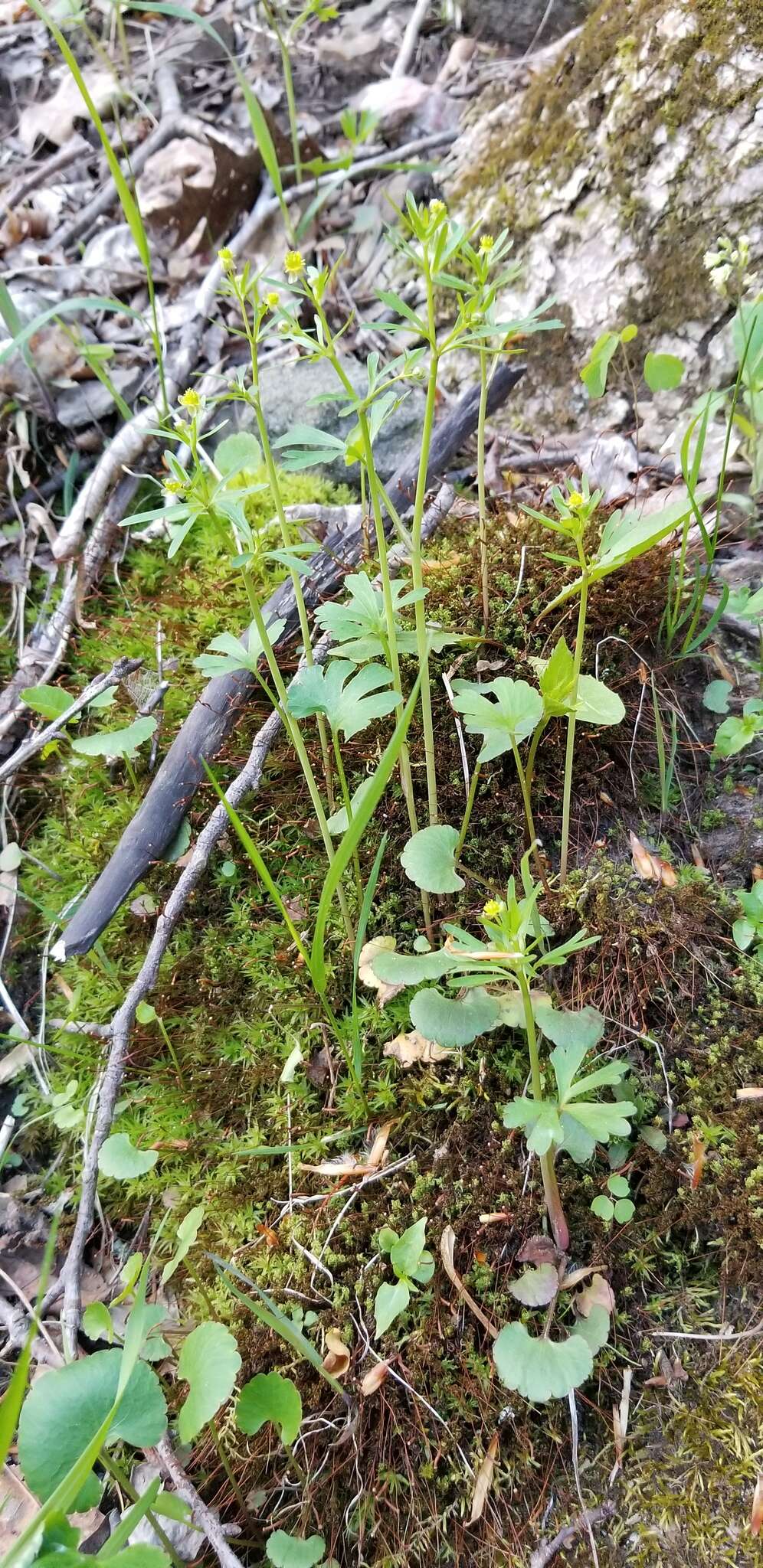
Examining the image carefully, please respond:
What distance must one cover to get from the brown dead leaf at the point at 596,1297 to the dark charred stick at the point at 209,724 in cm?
126

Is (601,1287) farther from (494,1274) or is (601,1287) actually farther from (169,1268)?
(169,1268)

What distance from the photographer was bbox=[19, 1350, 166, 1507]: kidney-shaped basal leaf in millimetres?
1249

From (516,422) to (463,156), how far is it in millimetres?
1407

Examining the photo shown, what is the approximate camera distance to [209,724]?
2.10 metres

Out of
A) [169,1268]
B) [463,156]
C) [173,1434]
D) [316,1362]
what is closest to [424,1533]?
[316,1362]

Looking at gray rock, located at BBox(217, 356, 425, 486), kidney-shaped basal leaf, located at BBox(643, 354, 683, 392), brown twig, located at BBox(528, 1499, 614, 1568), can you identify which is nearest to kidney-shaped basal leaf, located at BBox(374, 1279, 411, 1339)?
brown twig, located at BBox(528, 1499, 614, 1568)

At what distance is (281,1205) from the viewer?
5.73 feet

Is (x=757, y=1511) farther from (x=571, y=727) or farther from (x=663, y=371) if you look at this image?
(x=663, y=371)

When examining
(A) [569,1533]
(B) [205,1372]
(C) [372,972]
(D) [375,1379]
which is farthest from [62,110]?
(A) [569,1533]

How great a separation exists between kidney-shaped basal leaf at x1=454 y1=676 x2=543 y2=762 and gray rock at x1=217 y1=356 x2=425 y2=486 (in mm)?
1372

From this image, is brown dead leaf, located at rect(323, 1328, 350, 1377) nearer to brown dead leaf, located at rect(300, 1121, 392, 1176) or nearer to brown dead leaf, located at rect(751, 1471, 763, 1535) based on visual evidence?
brown dead leaf, located at rect(300, 1121, 392, 1176)

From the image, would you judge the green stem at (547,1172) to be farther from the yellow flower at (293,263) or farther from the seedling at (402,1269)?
the yellow flower at (293,263)

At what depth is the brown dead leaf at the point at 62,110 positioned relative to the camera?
3.94 meters

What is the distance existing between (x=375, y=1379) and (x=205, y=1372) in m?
0.33
